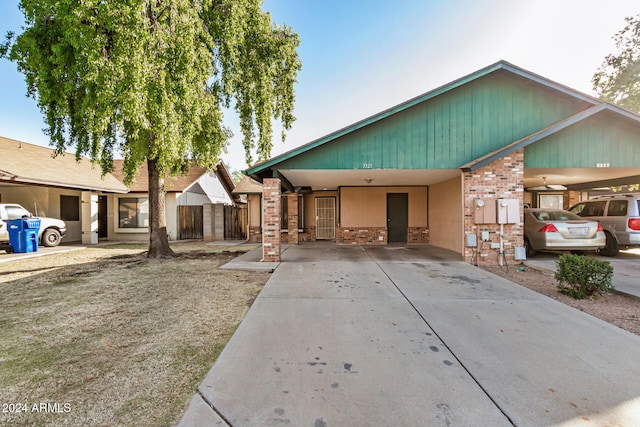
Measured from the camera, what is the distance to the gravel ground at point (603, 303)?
408 cm

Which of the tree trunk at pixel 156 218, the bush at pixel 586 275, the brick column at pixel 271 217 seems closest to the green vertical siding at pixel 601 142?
the bush at pixel 586 275

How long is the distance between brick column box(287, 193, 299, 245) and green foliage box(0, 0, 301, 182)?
3.52 m

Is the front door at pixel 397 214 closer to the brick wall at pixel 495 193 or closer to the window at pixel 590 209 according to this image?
the brick wall at pixel 495 193

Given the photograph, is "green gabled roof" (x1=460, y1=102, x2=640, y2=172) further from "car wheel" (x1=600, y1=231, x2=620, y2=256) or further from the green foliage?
the green foliage

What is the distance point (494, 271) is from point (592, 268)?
8.13 ft

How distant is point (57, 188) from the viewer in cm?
1412

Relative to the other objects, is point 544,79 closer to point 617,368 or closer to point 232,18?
point 617,368

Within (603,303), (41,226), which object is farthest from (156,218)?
(603,303)

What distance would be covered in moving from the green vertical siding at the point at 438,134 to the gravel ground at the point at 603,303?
12.2ft

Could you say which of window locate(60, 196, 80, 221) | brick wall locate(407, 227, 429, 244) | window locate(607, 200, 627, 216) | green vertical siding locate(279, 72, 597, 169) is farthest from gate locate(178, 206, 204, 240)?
window locate(607, 200, 627, 216)

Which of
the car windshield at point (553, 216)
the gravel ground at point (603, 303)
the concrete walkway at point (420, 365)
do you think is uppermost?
the car windshield at point (553, 216)

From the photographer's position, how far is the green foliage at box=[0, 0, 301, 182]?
6.48 metres

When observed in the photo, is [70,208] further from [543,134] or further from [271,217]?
[543,134]

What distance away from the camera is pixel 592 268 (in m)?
4.93
